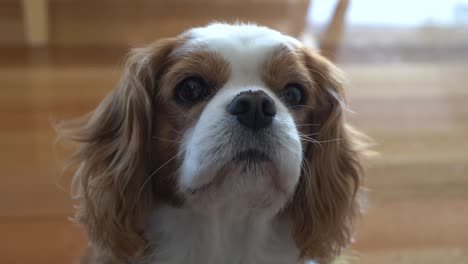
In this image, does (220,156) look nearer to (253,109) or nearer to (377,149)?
(253,109)

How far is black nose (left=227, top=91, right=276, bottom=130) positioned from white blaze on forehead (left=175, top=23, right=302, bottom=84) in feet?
0.25

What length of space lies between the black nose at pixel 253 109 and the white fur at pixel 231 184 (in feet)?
0.04

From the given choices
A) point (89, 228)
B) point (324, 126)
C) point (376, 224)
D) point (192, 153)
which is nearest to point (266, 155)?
point (192, 153)

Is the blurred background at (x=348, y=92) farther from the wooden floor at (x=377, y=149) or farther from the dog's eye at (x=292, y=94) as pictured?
the dog's eye at (x=292, y=94)

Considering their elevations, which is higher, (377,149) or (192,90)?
(192,90)

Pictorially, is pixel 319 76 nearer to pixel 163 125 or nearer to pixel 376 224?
pixel 163 125

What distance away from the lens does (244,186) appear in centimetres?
94

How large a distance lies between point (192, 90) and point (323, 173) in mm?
254

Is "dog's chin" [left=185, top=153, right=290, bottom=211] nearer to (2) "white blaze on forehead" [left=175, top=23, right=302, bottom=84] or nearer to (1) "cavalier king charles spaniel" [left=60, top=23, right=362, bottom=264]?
(1) "cavalier king charles spaniel" [left=60, top=23, right=362, bottom=264]

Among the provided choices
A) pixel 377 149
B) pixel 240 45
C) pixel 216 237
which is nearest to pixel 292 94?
pixel 240 45

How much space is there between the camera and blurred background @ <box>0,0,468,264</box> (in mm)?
1502

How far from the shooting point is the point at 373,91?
6.36 ft

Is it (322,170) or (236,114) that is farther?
(322,170)

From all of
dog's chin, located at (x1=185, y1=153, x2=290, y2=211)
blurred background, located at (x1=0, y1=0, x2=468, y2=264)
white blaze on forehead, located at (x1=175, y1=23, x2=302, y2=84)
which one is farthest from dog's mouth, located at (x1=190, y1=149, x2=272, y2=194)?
blurred background, located at (x1=0, y1=0, x2=468, y2=264)
